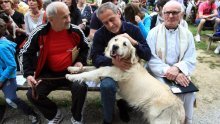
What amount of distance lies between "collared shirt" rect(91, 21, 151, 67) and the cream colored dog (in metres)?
0.08

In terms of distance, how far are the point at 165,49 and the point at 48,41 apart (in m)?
1.57

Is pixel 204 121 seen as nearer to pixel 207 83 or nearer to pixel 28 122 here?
pixel 207 83

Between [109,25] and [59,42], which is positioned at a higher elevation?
[109,25]

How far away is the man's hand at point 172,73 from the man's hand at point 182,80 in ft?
0.15

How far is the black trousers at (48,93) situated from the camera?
3.65m

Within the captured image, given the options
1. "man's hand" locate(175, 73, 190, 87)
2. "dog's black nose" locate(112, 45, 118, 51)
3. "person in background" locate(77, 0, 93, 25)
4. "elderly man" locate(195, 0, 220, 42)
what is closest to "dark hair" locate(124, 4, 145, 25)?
"man's hand" locate(175, 73, 190, 87)

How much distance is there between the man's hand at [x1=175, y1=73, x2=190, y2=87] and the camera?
11.6 feet

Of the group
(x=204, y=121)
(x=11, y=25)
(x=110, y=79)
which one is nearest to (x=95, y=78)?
(x=110, y=79)

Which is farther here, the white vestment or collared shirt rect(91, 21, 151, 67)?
the white vestment

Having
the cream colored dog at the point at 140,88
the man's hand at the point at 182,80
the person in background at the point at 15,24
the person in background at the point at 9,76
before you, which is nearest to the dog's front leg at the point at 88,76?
the cream colored dog at the point at 140,88

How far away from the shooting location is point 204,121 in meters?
4.07

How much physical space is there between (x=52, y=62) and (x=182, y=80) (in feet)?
5.72

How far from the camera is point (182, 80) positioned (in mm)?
3559

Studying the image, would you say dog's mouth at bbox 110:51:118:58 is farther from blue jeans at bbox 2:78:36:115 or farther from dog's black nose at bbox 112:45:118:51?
blue jeans at bbox 2:78:36:115
